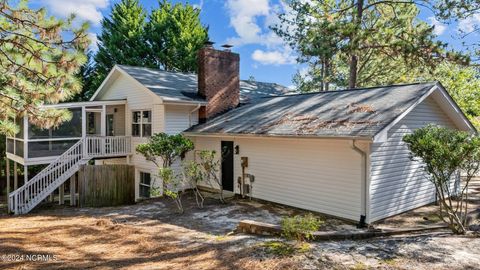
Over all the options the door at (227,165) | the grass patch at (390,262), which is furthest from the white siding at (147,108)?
the grass patch at (390,262)

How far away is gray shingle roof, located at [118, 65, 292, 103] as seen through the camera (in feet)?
45.4

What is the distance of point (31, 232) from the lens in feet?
27.8

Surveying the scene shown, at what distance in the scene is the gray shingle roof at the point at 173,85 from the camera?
13.8 metres

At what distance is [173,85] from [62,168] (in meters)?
5.75

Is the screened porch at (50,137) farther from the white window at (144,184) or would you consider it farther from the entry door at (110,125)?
the white window at (144,184)

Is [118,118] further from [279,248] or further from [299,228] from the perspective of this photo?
[279,248]

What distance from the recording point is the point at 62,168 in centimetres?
1330

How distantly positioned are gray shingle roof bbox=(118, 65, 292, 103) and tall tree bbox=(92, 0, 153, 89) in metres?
14.3

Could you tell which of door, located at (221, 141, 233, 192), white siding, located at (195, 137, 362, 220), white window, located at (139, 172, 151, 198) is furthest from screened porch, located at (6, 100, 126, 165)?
white siding, located at (195, 137, 362, 220)

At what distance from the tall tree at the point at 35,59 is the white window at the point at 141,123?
6613 mm

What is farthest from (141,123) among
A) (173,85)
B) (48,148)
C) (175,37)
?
(175,37)

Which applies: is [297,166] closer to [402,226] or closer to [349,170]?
[349,170]

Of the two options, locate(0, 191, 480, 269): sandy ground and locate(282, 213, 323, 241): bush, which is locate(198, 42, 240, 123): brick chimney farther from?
locate(282, 213, 323, 241): bush

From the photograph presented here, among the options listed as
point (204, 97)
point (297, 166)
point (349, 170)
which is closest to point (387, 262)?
point (349, 170)
